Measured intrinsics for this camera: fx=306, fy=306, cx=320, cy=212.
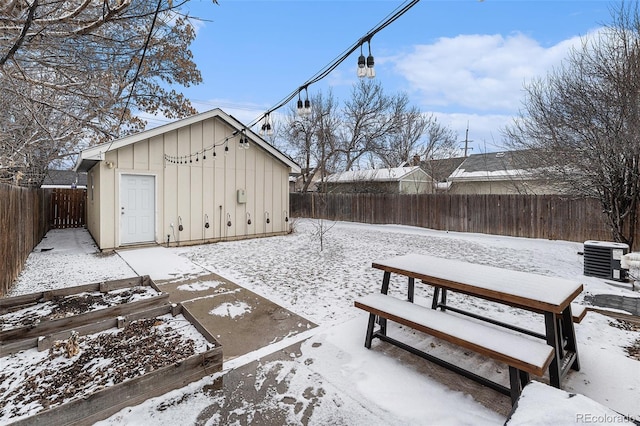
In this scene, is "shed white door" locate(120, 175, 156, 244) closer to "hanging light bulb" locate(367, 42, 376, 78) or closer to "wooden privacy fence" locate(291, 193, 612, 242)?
"wooden privacy fence" locate(291, 193, 612, 242)

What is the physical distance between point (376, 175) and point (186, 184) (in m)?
12.7

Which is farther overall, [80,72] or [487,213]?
[487,213]

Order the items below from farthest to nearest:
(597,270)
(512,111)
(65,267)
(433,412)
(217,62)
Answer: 1. (512,111)
2. (217,62)
3. (65,267)
4. (597,270)
5. (433,412)

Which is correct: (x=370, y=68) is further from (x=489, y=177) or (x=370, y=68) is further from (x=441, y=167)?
(x=441, y=167)

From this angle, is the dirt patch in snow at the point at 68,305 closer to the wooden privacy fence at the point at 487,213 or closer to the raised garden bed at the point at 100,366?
the raised garden bed at the point at 100,366

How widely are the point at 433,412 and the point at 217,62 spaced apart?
→ 8.07 meters

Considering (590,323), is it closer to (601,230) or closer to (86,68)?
(601,230)

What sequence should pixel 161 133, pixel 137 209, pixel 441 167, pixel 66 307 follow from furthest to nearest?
pixel 441 167
pixel 161 133
pixel 137 209
pixel 66 307

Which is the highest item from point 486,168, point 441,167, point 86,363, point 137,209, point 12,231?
point 441,167

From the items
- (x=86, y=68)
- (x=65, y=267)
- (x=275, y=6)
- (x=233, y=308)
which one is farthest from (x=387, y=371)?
(x=65, y=267)

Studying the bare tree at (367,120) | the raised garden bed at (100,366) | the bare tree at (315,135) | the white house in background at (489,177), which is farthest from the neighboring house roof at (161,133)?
the bare tree at (367,120)

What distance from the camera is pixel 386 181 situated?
1842 cm

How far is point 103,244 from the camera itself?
759 cm

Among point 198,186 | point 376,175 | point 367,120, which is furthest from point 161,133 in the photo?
point 367,120
